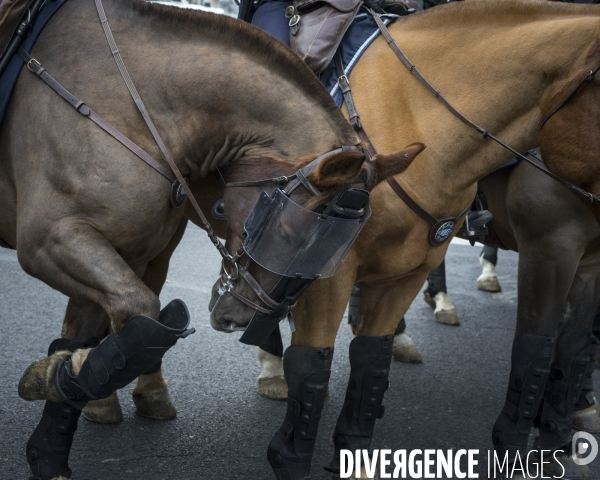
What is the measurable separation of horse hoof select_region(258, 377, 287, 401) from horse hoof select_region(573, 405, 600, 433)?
160 cm

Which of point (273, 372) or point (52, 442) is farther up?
point (273, 372)

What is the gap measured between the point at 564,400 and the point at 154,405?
2.02 m

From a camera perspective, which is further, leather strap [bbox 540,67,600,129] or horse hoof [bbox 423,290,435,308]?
horse hoof [bbox 423,290,435,308]

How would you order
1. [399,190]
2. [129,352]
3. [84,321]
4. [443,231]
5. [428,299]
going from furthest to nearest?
1. [428,299]
2. [84,321]
3. [443,231]
4. [399,190]
5. [129,352]

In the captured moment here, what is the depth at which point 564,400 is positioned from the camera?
3.65m

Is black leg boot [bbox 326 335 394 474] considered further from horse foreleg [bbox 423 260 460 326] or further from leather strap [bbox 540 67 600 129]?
horse foreleg [bbox 423 260 460 326]

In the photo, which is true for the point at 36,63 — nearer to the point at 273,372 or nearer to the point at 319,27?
the point at 319,27

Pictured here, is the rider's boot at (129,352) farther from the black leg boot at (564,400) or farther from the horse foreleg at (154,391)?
the black leg boot at (564,400)

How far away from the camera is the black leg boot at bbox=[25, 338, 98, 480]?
2.97m

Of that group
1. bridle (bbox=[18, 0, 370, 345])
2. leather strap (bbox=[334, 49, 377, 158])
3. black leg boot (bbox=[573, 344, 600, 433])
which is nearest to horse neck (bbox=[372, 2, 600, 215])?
leather strap (bbox=[334, 49, 377, 158])

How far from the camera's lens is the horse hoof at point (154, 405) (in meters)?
4.09

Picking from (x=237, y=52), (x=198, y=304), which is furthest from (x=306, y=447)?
(x=198, y=304)

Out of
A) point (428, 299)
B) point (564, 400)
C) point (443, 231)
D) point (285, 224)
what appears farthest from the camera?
point (428, 299)

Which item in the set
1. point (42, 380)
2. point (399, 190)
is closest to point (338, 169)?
point (399, 190)
